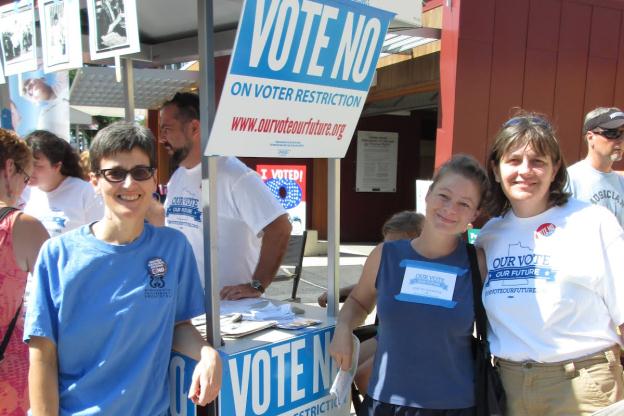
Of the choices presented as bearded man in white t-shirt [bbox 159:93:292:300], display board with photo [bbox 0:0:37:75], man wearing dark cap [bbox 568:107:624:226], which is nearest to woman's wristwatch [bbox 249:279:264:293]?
bearded man in white t-shirt [bbox 159:93:292:300]

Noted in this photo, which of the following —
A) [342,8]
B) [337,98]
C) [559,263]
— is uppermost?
[342,8]

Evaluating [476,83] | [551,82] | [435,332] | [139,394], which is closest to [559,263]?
[435,332]

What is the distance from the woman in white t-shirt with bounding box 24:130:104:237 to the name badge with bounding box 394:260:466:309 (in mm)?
1926

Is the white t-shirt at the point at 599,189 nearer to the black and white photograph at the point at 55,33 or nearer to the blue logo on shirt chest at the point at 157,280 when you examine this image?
the blue logo on shirt chest at the point at 157,280

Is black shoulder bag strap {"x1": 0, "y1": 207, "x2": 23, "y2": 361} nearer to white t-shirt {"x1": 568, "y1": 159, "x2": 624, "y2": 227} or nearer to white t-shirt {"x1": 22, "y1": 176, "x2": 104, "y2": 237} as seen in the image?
white t-shirt {"x1": 22, "y1": 176, "x2": 104, "y2": 237}

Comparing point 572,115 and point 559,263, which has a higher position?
point 572,115

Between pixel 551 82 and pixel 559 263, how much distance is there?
5595 mm

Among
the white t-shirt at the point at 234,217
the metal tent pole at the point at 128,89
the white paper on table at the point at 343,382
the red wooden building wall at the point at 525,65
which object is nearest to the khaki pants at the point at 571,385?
the white paper on table at the point at 343,382

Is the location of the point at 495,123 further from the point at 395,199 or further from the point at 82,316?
the point at 82,316

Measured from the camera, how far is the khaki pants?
1610 millimetres

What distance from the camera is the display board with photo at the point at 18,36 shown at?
234 centimetres

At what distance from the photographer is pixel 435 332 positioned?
1.69 m

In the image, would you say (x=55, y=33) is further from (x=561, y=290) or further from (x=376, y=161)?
(x=376, y=161)

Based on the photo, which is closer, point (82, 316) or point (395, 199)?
point (82, 316)
